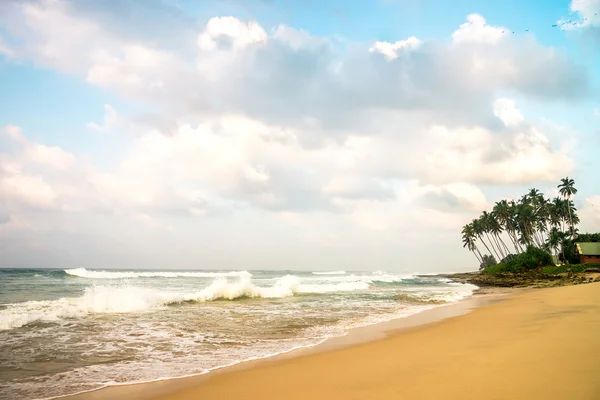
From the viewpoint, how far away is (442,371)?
5223mm

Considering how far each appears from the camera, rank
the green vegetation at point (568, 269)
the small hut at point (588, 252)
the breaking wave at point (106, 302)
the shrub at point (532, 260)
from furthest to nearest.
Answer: the shrub at point (532, 260), the small hut at point (588, 252), the green vegetation at point (568, 269), the breaking wave at point (106, 302)

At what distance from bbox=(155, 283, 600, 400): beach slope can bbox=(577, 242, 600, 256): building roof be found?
196ft

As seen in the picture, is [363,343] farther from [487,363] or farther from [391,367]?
[487,363]

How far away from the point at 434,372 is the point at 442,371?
0.42ft

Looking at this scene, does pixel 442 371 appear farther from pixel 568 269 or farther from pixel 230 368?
pixel 568 269

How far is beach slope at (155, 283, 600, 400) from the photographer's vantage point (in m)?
4.32

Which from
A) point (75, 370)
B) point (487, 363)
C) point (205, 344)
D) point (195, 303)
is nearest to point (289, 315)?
point (205, 344)

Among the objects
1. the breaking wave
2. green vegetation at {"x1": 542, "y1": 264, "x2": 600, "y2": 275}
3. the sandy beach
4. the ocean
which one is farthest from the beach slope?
green vegetation at {"x1": 542, "y1": 264, "x2": 600, "y2": 275}

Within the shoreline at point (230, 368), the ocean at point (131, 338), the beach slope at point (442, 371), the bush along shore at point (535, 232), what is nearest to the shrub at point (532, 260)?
the bush along shore at point (535, 232)

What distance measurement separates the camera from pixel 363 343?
837 cm

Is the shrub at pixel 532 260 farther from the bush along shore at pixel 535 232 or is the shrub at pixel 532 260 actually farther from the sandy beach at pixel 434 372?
A: the sandy beach at pixel 434 372

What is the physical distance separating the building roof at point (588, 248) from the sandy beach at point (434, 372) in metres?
60.1

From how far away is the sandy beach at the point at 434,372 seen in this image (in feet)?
14.2

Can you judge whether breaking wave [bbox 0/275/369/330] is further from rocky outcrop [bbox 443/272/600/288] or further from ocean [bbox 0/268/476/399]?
rocky outcrop [bbox 443/272/600/288]
